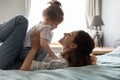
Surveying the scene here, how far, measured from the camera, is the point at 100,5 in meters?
4.02

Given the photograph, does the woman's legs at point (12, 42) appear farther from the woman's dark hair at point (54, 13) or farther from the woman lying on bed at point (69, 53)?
the woman's dark hair at point (54, 13)

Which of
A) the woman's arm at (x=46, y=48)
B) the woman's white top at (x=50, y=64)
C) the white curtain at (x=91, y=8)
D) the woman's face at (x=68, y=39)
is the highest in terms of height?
the white curtain at (x=91, y=8)

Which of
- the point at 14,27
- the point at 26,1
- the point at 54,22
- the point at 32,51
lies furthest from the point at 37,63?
the point at 26,1

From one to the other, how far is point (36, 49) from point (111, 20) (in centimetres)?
239

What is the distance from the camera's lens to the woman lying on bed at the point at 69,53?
59.4 inches

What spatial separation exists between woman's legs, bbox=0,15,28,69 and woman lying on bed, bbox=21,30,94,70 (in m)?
0.09

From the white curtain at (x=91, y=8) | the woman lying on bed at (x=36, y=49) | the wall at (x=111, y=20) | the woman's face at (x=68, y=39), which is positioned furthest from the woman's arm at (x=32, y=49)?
the white curtain at (x=91, y=8)

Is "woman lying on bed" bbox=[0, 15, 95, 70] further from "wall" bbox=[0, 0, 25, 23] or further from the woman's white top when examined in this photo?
"wall" bbox=[0, 0, 25, 23]

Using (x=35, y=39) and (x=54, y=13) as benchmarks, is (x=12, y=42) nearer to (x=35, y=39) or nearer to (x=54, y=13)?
(x=35, y=39)

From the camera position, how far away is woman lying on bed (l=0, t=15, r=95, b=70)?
1531 millimetres

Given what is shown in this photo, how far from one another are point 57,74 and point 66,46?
0.36 meters

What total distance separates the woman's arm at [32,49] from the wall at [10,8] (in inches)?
87.7

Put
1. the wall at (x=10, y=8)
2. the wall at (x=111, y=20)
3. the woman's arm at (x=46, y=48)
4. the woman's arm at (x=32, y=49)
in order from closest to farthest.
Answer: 1. the woman's arm at (x=32, y=49)
2. the woman's arm at (x=46, y=48)
3. the wall at (x=111, y=20)
4. the wall at (x=10, y=8)

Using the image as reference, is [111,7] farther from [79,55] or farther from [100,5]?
[79,55]
